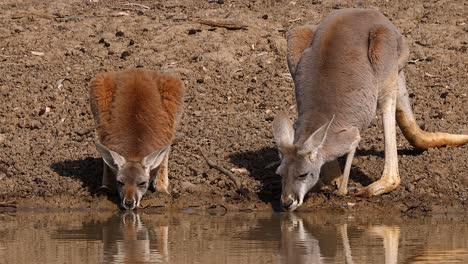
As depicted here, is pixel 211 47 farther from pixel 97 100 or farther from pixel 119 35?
pixel 97 100

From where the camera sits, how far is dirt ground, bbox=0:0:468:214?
11133mm

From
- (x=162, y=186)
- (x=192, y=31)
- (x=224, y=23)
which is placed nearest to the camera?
(x=162, y=186)

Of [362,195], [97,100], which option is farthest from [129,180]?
[362,195]

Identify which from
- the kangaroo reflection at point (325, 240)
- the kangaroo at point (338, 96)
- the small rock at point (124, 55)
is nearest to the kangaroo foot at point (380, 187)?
the kangaroo at point (338, 96)

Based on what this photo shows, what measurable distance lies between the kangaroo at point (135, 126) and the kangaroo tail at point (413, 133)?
1.82 meters

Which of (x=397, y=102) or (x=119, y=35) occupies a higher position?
(x=119, y=35)

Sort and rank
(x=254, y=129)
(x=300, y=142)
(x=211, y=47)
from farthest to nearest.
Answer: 1. (x=211, y=47)
2. (x=254, y=129)
3. (x=300, y=142)

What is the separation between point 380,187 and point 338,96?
819 mm

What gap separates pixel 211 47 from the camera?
14.2 metres

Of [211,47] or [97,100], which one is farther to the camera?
[211,47]

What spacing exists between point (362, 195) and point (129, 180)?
184 centimetres

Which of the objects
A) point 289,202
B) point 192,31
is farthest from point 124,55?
point 289,202

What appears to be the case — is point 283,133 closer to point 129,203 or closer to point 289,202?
point 289,202

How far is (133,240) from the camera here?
371 inches
